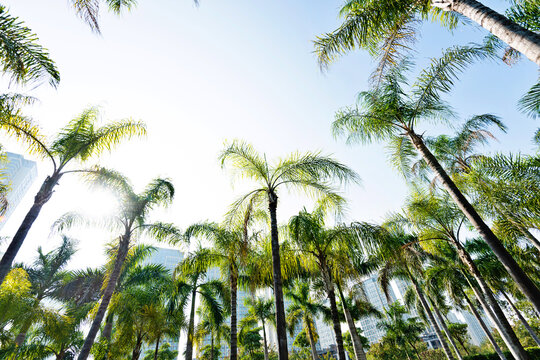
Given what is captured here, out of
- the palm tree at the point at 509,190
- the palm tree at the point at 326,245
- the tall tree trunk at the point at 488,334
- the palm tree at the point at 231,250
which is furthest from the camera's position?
the tall tree trunk at the point at 488,334

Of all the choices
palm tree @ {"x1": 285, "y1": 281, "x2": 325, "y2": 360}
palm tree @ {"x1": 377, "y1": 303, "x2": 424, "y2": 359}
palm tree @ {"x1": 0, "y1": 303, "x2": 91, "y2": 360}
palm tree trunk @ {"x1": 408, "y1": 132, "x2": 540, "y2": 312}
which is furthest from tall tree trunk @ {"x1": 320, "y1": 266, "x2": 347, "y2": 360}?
palm tree @ {"x1": 377, "y1": 303, "x2": 424, "y2": 359}

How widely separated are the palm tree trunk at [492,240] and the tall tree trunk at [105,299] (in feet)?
38.2

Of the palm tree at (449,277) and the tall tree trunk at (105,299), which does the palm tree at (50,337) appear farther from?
the palm tree at (449,277)

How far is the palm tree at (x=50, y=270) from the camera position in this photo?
17484 mm

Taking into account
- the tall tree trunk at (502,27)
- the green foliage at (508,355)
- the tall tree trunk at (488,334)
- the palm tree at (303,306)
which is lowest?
the green foliage at (508,355)

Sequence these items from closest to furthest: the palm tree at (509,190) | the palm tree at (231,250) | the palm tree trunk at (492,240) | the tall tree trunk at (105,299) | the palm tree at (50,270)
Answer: the palm tree trunk at (492,240), the palm tree at (509,190), the tall tree trunk at (105,299), the palm tree at (231,250), the palm tree at (50,270)

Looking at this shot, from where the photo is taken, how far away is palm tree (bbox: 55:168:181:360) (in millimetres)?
9086

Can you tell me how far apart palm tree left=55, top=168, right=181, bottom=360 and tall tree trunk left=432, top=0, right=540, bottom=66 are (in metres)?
10.5

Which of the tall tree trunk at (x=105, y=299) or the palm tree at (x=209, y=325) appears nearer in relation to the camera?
the tall tree trunk at (x=105, y=299)

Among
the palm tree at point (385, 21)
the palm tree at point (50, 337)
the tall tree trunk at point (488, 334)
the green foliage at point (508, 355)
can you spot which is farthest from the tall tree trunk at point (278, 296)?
the green foliage at point (508, 355)

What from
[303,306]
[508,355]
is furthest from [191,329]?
[508,355]

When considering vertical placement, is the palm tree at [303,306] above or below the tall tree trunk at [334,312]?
above

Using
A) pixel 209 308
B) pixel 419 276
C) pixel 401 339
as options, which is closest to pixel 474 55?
pixel 419 276

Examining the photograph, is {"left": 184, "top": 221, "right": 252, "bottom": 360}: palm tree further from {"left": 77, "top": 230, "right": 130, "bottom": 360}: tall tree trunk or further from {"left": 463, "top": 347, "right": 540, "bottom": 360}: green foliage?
{"left": 463, "top": 347, "right": 540, "bottom": 360}: green foliage
